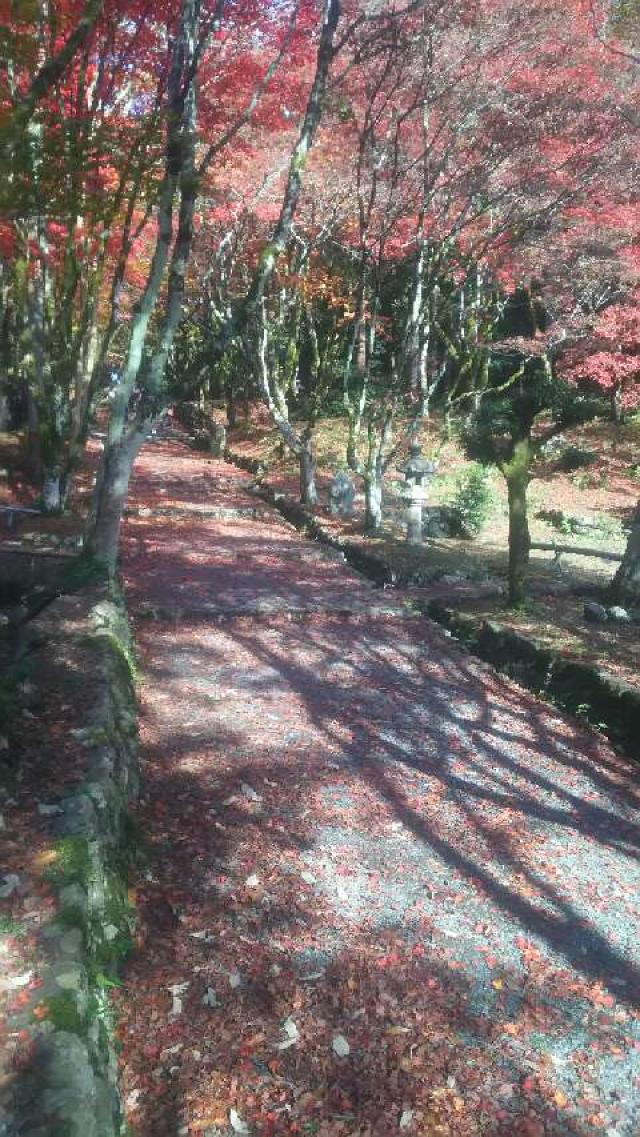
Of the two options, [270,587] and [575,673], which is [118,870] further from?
[270,587]

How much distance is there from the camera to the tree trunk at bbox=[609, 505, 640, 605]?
9930 millimetres

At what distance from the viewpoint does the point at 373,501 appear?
558 inches

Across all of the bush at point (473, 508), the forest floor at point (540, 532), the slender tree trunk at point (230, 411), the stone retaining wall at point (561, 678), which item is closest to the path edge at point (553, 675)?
the stone retaining wall at point (561, 678)

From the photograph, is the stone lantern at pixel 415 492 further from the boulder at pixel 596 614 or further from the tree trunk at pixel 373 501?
the boulder at pixel 596 614

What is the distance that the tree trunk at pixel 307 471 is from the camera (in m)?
16.0

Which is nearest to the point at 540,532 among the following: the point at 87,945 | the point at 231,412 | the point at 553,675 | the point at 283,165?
the point at 283,165

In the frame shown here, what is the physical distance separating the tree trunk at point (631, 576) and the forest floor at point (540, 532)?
1.84ft

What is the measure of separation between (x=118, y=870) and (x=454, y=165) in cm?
1231

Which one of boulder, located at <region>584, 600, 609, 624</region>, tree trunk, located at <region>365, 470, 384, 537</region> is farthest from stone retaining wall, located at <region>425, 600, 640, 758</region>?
tree trunk, located at <region>365, 470, 384, 537</region>

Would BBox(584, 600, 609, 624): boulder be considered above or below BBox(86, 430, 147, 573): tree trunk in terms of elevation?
below

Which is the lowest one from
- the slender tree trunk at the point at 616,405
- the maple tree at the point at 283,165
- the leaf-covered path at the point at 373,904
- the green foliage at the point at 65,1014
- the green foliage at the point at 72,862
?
the leaf-covered path at the point at 373,904

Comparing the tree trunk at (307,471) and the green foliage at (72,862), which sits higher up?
the tree trunk at (307,471)

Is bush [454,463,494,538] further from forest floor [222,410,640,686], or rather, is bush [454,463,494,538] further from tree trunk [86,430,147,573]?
tree trunk [86,430,147,573]

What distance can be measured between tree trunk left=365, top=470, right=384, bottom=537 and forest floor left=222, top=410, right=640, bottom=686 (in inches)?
12.2
